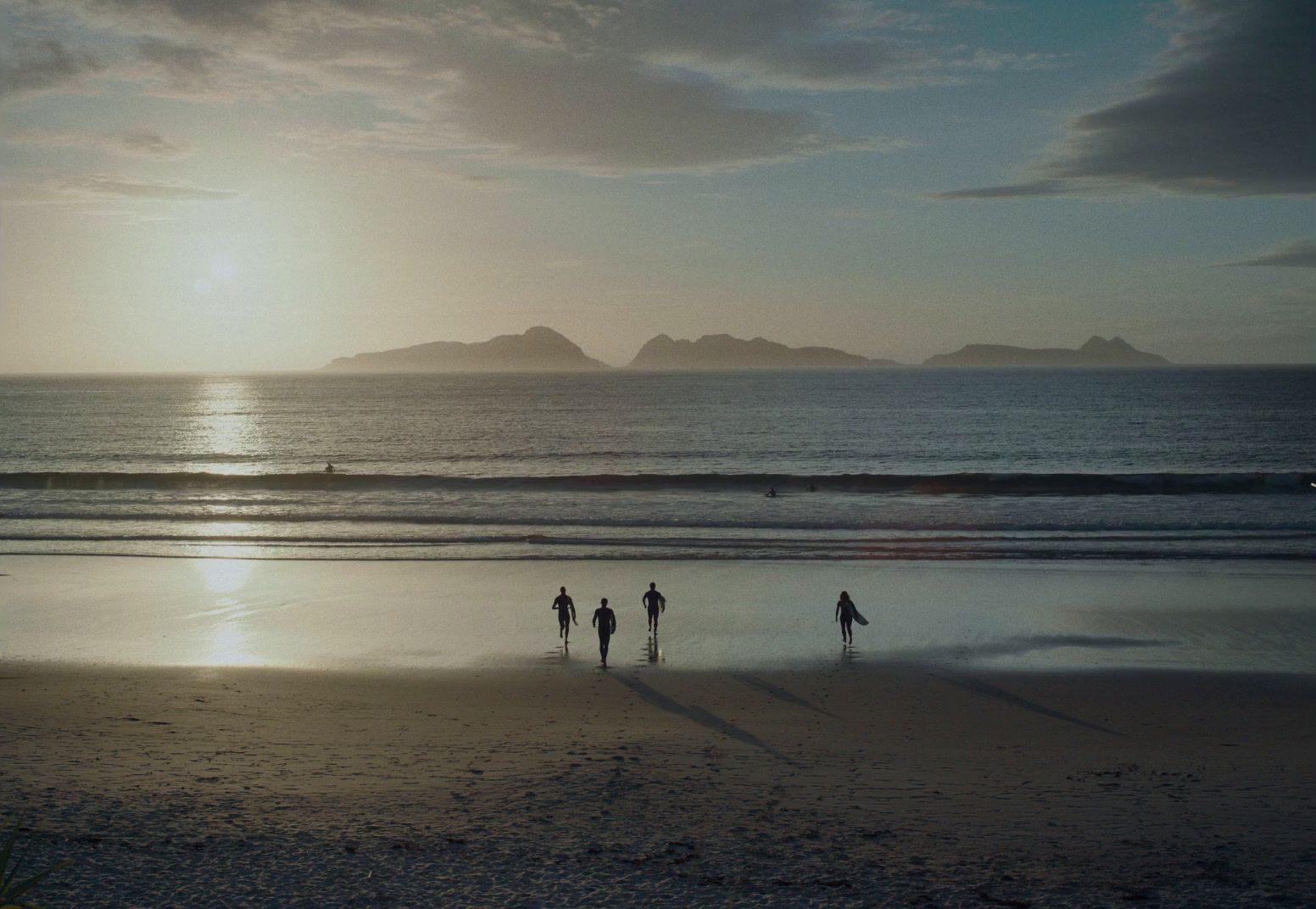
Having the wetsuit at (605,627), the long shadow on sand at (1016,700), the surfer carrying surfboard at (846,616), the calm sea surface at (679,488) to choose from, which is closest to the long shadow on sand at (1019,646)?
the surfer carrying surfboard at (846,616)

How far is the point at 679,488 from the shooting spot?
51.7 m

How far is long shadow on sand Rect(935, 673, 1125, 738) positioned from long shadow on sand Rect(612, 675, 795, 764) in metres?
4.74

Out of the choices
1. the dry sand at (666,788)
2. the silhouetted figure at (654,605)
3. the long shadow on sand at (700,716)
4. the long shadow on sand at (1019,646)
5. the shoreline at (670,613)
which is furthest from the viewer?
the silhouetted figure at (654,605)

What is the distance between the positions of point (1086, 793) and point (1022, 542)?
75.7 feet

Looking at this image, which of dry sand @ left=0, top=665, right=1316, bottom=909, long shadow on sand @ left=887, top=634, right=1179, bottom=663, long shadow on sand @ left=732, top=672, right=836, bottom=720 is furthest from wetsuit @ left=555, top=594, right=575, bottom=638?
long shadow on sand @ left=887, top=634, right=1179, bottom=663

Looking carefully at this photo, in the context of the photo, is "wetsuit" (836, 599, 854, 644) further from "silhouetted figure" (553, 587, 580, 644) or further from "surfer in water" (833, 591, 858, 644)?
"silhouetted figure" (553, 587, 580, 644)

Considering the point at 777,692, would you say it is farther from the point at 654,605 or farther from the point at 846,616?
the point at 654,605

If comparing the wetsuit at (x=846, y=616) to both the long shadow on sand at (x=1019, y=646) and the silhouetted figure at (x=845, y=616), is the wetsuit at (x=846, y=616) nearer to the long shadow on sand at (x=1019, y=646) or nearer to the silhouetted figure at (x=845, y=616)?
the silhouetted figure at (x=845, y=616)

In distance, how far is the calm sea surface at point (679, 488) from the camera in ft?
111

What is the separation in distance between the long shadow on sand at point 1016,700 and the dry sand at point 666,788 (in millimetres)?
63

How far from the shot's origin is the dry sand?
29.7 ft

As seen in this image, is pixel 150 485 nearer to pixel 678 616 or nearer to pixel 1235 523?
pixel 678 616

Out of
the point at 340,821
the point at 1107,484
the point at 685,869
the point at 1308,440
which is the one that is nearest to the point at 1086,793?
the point at 685,869

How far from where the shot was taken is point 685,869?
929 centimetres
